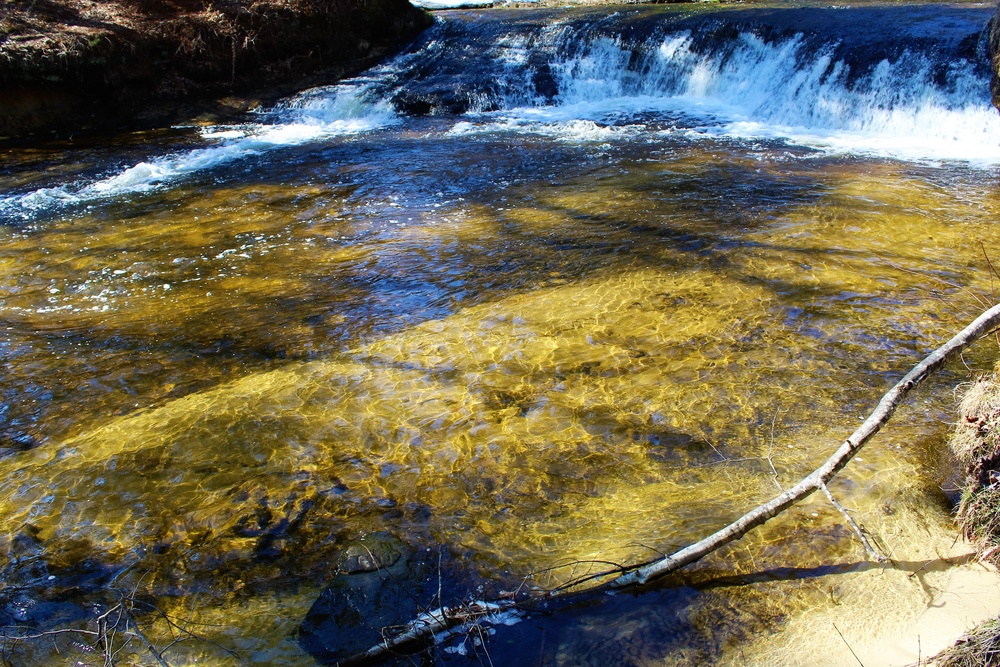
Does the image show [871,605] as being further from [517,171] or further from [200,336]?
[517,171]

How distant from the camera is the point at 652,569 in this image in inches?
92.6

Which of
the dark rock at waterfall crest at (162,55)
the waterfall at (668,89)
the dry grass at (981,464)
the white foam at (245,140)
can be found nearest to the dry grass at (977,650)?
the dry grass at (981,464)

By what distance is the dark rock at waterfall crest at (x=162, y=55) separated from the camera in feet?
35.9

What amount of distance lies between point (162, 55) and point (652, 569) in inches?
540

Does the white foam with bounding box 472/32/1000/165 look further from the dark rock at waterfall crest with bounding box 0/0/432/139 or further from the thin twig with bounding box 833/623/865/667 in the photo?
the thin twig with bounding box 833/623/865/667

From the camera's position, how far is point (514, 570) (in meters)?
2.56

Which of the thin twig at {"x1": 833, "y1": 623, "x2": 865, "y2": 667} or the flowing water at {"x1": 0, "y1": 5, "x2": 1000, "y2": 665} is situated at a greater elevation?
the flowing water at {"x1": 0, "y1": 5, "x2": 1000, "y2": 665}

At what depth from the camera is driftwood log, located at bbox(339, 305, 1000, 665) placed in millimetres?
2207

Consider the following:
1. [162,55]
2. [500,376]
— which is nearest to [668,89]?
[162,55]

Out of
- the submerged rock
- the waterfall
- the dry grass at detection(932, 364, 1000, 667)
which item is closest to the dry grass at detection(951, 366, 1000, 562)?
the dry grass at detection(932, 364, 1000, 667)

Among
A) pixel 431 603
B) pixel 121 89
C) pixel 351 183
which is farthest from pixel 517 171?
pixel 121 89

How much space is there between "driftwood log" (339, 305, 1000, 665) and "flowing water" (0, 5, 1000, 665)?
103 millimetres

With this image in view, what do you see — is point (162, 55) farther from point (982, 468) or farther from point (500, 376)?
point (982, 468)

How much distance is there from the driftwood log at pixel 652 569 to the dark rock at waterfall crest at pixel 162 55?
39.9 feet
